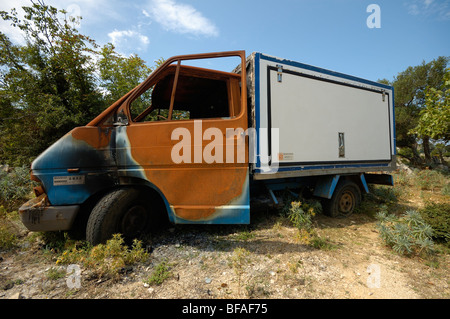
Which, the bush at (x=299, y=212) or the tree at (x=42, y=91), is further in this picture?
the tree at (x=42, y=91)

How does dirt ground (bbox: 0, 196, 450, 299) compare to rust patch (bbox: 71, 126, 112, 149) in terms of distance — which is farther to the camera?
rust patch (bbox: 71, 126, 112, 149)

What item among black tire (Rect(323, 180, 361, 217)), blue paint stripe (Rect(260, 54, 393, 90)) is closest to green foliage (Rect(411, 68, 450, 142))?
blue paint stripe (Rect(260, 54, 393, 90))

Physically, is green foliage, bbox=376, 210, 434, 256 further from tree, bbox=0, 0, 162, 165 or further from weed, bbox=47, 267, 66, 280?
tree, bbox=0, 0, 162, 165

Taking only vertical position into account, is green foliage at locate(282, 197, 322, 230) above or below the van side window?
below

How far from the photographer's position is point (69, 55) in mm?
8078

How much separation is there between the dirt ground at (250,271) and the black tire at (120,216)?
38cm

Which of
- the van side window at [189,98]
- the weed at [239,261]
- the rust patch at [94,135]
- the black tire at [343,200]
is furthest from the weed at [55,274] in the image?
the black tire at [343,200]

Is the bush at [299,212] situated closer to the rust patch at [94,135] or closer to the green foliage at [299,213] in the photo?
the green foliage at [299,213]

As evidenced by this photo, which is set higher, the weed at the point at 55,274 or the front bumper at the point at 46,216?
the front bumper at the point at 46,216

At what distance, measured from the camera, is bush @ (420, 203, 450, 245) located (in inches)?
125

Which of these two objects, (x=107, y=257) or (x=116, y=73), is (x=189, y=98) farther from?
Answer: (x=116, y=73)

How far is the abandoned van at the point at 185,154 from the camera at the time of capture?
108 inches

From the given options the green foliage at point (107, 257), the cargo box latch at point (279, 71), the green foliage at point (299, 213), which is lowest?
the green foliage at point (107, 257)

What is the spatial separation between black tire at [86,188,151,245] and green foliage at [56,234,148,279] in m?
0.14
